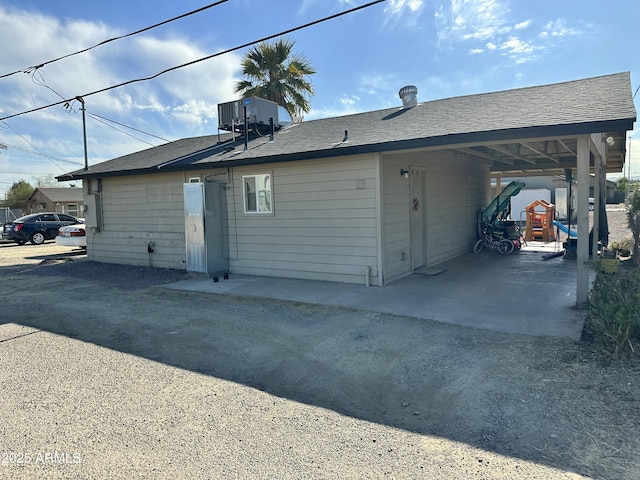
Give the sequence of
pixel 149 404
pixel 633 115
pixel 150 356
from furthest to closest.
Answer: pixel 633 115
pixel 150 356
pixel 149 404

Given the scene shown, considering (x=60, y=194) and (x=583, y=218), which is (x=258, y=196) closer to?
(x=583, y=218)

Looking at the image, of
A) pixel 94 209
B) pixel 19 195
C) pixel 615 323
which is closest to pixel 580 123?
pixel 615 323

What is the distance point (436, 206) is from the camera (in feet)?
33.6

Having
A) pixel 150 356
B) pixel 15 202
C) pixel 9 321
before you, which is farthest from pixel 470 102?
pixel 15 202

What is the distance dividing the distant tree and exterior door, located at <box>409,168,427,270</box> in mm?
49406

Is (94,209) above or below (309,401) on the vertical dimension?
above

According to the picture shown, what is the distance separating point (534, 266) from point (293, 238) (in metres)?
5.53

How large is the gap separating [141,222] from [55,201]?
123ft

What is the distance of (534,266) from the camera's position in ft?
32.0

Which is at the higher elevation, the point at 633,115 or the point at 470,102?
the point at 470,102

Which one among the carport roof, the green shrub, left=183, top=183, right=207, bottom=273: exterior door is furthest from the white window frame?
the green shrub

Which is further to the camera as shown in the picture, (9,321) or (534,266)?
(534,266)

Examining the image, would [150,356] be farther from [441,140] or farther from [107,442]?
[441,140]

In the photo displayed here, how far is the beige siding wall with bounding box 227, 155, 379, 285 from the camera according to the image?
7754 mm
